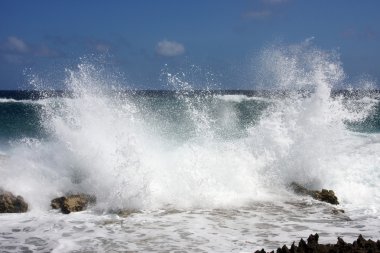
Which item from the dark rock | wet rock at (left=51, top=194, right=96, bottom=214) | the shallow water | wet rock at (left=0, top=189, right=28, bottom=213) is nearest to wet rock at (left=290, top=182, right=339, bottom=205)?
the dark rock

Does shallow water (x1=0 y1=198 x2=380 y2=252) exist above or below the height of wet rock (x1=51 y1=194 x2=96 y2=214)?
below

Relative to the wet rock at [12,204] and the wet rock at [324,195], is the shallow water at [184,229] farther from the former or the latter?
the wet rock at [324,195]

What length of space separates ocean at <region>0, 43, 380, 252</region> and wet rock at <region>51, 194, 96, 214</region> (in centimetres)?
17

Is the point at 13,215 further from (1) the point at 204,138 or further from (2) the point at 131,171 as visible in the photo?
(1) the point at 204,138

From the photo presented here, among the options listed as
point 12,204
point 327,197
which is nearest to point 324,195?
point 327,197

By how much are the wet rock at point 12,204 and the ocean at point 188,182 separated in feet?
0.64

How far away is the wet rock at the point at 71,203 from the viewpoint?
8.31 meters

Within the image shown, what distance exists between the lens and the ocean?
689 centimetres

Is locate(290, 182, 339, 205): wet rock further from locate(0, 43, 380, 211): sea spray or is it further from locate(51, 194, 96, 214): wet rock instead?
locate(51, 194, 96, 214): wet rock

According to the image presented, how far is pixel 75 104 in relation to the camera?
37.9 ft

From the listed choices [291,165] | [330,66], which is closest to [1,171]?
[291,165]

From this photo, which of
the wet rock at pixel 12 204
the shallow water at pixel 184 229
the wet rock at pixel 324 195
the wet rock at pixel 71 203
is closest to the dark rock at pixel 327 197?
the wet rock at pixel 324 195

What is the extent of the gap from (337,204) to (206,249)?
4.09 metres

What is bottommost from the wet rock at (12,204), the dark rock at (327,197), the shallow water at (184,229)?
the shallow water at (184,229)
